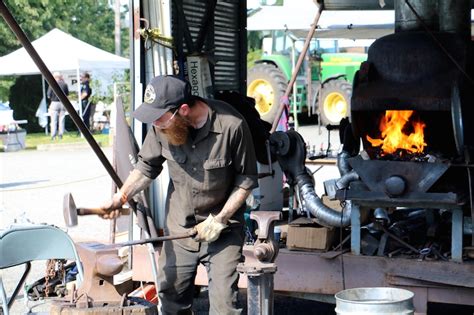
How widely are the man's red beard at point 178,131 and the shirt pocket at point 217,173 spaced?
0.18 metres

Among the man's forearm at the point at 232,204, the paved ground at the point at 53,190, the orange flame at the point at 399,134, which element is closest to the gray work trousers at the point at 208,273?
the man's forearm at the point at 232,204

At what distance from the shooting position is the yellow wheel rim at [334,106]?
24.2 meters

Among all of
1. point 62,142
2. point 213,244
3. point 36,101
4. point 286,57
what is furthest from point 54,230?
point 36,101

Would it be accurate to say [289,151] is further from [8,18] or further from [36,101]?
[36,101]

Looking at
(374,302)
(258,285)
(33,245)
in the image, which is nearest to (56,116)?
(33,245)

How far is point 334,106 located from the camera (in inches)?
965

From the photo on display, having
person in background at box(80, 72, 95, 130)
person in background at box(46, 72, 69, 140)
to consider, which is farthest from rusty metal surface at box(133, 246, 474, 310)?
person in background at box(80, 72, 95, 130)

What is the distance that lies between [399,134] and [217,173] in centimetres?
180

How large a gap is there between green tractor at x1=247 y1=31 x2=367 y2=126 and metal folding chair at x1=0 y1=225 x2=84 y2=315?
54.2ft

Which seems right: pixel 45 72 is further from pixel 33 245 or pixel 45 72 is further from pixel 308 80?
pixel 308 80

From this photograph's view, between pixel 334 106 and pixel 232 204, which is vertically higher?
pixel 334 106

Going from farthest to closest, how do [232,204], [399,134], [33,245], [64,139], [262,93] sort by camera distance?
1. [64,139]
2. [262,93]
3. [399,134]
4. [33,245]
5. [232,204]

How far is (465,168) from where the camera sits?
19.8 feet

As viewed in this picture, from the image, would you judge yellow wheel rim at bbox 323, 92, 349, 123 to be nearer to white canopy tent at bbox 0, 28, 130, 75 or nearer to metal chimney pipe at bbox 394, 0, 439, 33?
white canopy tent at bbox 0, 28, 130, 75
